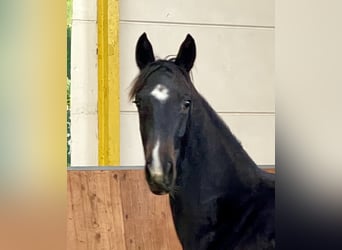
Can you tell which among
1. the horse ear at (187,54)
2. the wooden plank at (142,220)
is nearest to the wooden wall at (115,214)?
the wooden plank at (142,220)

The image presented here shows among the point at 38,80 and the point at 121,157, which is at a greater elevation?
the point at 38,80

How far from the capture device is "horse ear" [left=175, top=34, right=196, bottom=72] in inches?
45.8

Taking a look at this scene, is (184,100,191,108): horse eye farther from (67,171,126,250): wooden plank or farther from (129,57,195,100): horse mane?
(67,171,126,250): wooden plank

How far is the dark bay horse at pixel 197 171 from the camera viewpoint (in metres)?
1.05

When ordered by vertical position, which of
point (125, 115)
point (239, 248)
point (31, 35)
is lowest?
point (239, 248)

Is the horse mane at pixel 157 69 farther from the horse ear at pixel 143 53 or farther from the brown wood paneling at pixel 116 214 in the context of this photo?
the brown wood paneling at pixel 116 214

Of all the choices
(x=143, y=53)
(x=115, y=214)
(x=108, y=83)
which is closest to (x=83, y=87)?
(x=108, y=83)

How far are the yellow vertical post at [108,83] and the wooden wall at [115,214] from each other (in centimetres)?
6

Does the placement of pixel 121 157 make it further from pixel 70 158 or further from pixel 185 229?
pixel 185 229

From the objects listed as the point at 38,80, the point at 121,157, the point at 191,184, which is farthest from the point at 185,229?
the point at 38,80

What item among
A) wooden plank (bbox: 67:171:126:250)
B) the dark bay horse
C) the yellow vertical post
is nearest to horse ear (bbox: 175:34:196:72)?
the dark bay horse

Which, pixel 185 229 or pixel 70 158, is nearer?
pixel 185 229

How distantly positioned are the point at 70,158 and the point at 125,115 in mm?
153

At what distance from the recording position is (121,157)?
1289 millimetres
